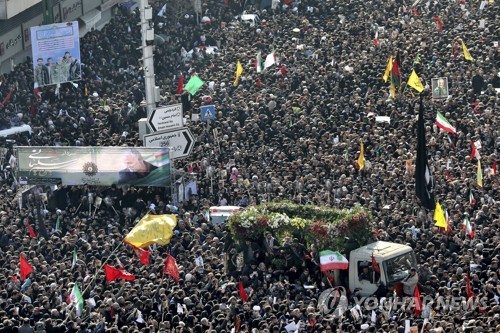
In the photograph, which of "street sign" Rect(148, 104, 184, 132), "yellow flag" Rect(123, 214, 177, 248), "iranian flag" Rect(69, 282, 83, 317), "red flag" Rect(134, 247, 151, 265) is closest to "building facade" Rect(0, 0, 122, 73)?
"street sign" Rect(148, 104, 184, 132)

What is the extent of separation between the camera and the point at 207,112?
4609 centimetres

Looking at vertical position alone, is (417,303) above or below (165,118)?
below

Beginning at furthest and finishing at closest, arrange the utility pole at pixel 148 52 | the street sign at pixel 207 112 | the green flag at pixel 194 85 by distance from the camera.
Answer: the green flag at pixel 194 85 < the street sign at pixel 207 112 < the utility pole at pixel 148 52

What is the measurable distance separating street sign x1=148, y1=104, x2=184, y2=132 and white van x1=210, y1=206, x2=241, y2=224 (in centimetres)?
361

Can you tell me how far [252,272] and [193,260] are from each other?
148 centimetres

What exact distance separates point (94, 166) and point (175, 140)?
6.90 feet

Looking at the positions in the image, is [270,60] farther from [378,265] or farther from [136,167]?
[378,265]

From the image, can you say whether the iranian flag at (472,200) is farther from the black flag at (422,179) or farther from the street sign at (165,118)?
the street sign at (165,118)

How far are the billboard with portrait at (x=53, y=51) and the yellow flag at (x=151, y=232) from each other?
1551 cm

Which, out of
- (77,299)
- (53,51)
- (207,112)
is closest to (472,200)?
(207,112)

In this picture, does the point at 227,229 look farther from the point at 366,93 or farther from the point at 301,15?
the point at 301,15

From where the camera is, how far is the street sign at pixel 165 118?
139ft

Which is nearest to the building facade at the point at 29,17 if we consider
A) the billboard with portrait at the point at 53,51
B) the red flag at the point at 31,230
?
the billboard with portrait at the point at 53,51

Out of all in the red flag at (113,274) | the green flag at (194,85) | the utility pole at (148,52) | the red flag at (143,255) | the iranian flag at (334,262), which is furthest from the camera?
the green flag at (194,85)
